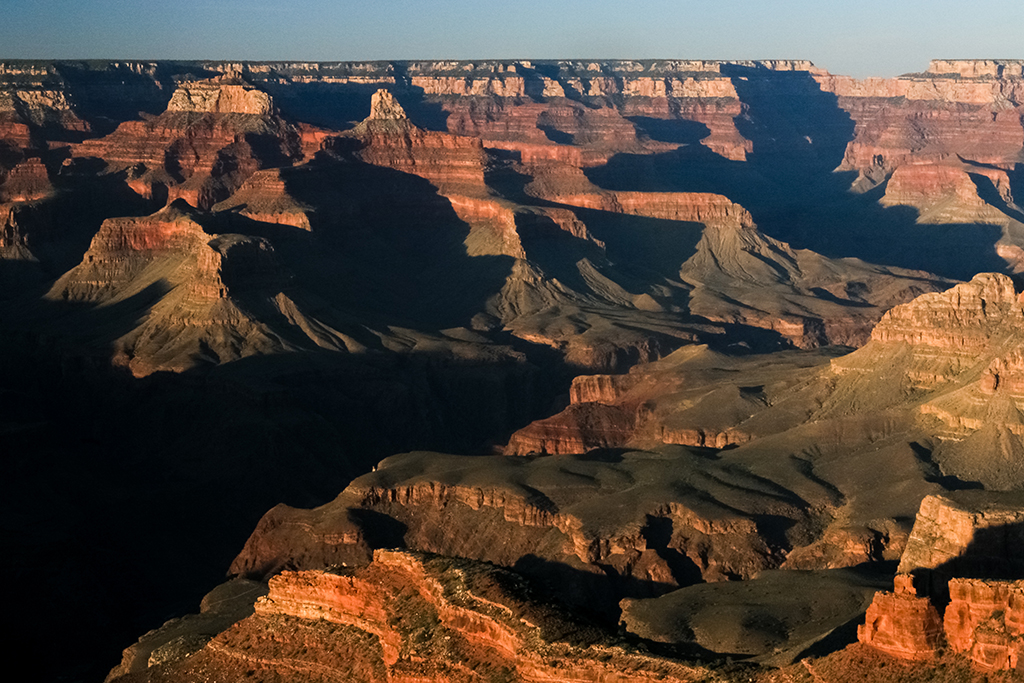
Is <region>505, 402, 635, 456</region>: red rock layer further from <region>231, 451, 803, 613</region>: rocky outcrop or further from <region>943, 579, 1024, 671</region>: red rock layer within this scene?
<region>943, 579, 1024, 671</region>: red rock layer

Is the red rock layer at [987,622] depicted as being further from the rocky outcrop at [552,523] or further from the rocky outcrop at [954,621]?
the rocky outcrop at [552,523]

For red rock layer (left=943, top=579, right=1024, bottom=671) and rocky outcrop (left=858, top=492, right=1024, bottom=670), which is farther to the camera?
rocky outcrop (left=858, top=492, right=1024, bottom=670)

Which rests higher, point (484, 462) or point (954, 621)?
point (484, 462)

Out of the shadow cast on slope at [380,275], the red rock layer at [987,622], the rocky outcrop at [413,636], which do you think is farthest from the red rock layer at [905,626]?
the shadow cast on slope at [380,275]

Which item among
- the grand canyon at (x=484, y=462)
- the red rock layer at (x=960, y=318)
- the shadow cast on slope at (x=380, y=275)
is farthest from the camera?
the shadow cast on slope at (x=380, y=275)

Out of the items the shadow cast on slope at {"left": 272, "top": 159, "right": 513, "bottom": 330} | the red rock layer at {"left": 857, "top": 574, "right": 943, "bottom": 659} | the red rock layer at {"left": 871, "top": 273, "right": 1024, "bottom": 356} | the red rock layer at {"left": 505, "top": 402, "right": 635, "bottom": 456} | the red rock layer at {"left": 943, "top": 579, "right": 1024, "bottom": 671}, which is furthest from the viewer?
the shadow cast on slope at {"left": 272, "top": 159, "right": 513, "bottom": 330}

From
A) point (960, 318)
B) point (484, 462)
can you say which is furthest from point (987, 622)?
point (960, 318)

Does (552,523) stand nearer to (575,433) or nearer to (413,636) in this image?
(575,433)

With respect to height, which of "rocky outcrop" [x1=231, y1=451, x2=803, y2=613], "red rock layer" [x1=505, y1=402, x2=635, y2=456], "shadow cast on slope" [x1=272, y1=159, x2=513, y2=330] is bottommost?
"rocky outcrop" [x1=231, y1=451, x2=803, y2=613]

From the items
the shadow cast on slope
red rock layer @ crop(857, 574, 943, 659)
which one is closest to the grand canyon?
red rock layer @ crop(857, 574, 943, 659)
